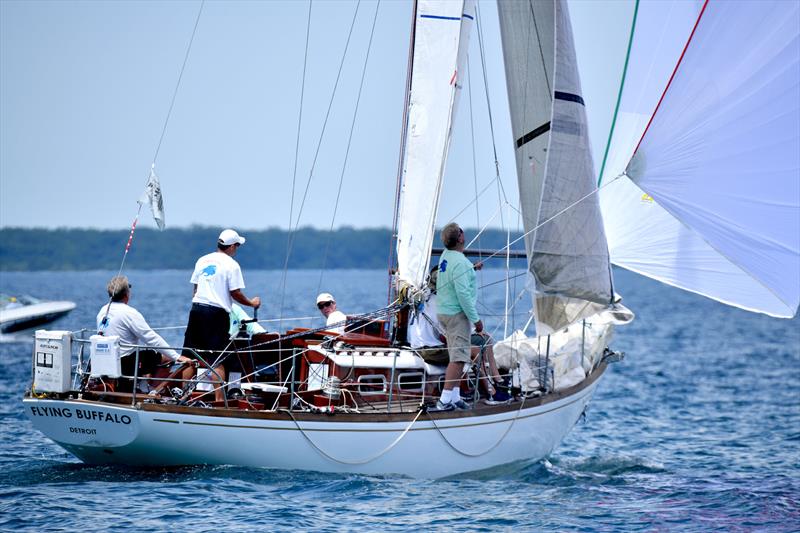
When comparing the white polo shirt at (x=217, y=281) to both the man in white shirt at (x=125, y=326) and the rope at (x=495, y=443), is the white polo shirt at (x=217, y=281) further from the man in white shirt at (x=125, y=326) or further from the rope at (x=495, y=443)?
the rope at (x=495, y=443)

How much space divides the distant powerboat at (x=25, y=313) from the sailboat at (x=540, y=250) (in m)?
21.0

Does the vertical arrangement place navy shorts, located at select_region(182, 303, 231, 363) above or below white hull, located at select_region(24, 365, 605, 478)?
above

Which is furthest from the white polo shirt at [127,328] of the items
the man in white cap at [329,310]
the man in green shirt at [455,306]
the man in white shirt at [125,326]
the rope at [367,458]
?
the man in green shirt at [455,306]

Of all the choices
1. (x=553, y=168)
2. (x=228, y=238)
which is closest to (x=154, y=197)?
(x=228, y=238)

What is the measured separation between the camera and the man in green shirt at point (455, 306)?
1058cm

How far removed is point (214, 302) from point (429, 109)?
11.4 ft

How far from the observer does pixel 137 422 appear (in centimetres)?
988

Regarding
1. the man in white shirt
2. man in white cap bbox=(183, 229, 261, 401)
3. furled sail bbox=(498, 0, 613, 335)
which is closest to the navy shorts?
man in white cap bbox=(183, 229, 261, 401)

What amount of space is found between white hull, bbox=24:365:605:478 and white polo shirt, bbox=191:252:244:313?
1.27m

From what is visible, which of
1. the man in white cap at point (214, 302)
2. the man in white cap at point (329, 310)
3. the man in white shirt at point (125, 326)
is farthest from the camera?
the man in white cap at point (329, 310)

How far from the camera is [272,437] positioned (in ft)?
33.3

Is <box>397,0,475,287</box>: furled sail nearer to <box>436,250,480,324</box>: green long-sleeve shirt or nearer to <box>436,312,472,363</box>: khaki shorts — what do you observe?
<box>436,250,480,324</box>: green long-sleeve shirt

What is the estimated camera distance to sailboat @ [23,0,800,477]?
33.3 ft

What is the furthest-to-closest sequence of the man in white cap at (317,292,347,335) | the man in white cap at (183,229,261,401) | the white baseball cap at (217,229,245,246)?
1. the man in white cap at (317,292,347,335)
2. the white baseball cap at (217,229,245,246)
3. the man in white cap at (183,229,261,401)
